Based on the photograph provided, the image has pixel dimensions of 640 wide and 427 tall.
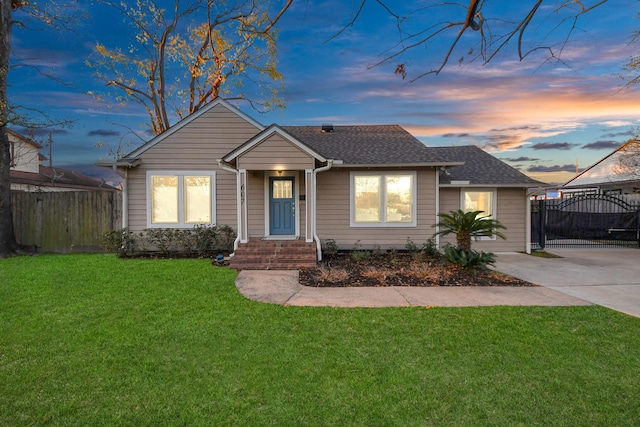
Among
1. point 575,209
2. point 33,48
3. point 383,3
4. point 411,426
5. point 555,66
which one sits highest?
point 33,48

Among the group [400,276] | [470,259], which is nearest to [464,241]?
[470,259]

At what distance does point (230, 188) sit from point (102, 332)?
271 inches

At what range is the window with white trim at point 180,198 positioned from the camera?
10328 millimetres

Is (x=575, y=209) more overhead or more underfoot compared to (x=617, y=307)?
more overhead

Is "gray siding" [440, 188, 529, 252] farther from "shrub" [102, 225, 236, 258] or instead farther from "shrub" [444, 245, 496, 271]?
"shrub" [102, 225, 236, 258]

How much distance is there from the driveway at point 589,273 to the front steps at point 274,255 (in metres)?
4.95

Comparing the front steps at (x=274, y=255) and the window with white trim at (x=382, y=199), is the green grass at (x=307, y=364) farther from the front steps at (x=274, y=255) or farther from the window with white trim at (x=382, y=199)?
the window with white trim at (x=382, y=199)

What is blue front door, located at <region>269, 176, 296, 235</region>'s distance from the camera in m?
10.4

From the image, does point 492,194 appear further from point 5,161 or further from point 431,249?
point 5,161

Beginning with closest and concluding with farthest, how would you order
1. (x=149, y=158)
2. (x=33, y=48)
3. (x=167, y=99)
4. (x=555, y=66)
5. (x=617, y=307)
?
(x=555, y=66)
(x=617, y=307)
(x=149, y=158)
(x=33, y=48)
(x=167, y=99)

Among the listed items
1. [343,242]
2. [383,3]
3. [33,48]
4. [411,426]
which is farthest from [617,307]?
[33,48]

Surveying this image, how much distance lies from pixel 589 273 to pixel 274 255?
→ 306 inches

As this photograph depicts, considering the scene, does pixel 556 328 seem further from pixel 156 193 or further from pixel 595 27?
pixel 156 193

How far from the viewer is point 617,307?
512 centimetres
